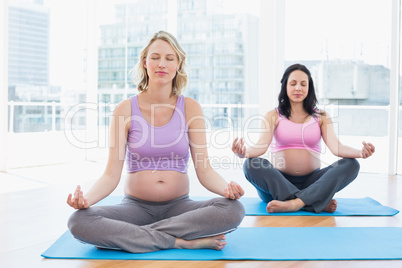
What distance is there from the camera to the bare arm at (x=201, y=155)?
198cm

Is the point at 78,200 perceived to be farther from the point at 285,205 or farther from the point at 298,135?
the point at 298,135

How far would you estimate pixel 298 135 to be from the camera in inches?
115

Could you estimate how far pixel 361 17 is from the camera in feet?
15.1

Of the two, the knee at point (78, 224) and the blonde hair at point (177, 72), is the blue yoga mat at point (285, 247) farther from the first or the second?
the blonde hair at point (177, 72)

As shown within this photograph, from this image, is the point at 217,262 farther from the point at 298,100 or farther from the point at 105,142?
the point at 105,142

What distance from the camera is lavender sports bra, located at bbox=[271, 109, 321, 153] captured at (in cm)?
291

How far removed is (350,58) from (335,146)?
6.86 ft

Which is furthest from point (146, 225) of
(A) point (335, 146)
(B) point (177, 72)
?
(A) point (335, 146)

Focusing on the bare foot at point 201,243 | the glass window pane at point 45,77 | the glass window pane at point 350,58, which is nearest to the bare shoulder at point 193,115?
the bare foot at point 201,243

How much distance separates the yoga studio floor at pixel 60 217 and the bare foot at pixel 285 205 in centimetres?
10

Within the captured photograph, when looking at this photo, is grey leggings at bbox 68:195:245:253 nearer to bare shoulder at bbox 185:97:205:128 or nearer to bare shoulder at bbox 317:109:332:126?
bare shoulder at bbox 185:97:205:128

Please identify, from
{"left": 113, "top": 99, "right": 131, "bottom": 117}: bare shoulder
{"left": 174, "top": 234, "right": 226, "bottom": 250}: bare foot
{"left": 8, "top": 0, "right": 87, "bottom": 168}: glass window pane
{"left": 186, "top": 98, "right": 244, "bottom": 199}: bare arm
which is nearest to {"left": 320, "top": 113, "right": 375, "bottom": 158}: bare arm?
{"left": 186, "top": 98, "right": 244, "bottom": 199}: bare arm

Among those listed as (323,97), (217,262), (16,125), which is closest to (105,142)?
(16,125)

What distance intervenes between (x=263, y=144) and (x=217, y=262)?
125cm
